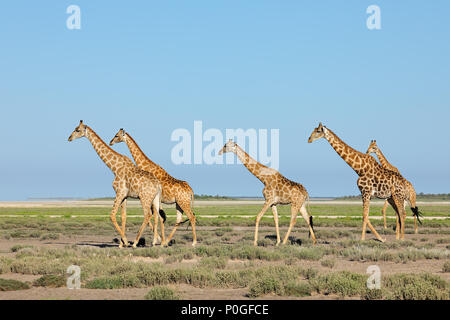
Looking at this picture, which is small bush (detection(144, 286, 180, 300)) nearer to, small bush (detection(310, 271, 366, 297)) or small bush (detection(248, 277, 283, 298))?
small bush (detection(248, 277, 283, 298))

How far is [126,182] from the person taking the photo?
21359mm

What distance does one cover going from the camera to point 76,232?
34844 mm

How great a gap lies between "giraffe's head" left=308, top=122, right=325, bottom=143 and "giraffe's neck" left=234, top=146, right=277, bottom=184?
1.83 m

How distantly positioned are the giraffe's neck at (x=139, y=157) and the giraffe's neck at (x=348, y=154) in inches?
256

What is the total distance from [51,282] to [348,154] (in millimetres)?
12633

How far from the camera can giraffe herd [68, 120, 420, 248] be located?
21297 mm

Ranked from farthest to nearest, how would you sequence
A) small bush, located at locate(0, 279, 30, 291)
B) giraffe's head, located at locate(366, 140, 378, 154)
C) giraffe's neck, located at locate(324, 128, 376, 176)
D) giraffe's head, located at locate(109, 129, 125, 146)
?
giraffe's head, located at locate(366, 140, 378, 154) < giraffe's head, located at locate(109, 129, 125, 146) < giraffe's neck, located at locate(324, 128, 376, 176) < small bush, located at locate(0, 279, 30, 291)

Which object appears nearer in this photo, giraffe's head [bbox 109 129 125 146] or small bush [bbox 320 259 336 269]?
small bush [bbox 320 259 336 269]

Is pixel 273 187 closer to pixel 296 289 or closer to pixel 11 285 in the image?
pixel 296 289

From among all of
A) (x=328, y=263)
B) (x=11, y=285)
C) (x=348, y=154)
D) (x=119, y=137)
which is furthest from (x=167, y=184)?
(x=11, y=285)

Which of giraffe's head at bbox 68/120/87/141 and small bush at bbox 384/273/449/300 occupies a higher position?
giraffe's head at bbox 68/120/87/141

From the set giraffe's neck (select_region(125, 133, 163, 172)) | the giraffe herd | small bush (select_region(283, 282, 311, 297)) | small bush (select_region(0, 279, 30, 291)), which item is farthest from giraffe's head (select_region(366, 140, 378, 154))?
small bush (select_region(0, 279, 30, 291))
